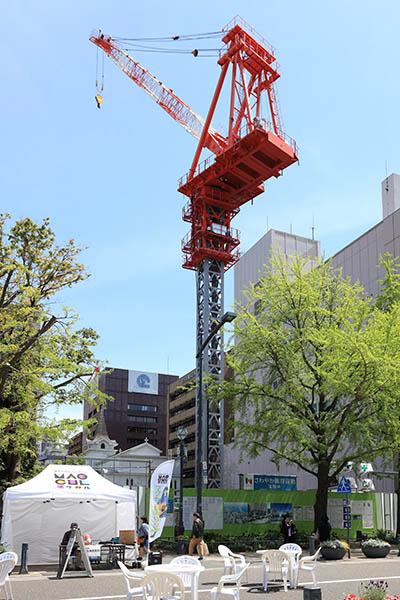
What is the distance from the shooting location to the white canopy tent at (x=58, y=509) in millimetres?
19844

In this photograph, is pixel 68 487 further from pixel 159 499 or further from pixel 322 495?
pixel 322 495

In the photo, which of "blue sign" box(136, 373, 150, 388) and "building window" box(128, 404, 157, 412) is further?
"blue sign" box(136, 373, 150, 388)

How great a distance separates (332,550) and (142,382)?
110 m

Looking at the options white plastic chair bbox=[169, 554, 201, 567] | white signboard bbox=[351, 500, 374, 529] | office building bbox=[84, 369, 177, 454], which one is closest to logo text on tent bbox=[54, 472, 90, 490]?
white plastic chair bbox=[169, 554, 201, 567]

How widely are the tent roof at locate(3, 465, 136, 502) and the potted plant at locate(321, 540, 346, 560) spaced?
6903 mm

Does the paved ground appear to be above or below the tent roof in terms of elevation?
below

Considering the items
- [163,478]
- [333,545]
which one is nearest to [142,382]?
[333,545]

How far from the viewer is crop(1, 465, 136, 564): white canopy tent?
1984 cm

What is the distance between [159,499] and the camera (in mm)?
20000

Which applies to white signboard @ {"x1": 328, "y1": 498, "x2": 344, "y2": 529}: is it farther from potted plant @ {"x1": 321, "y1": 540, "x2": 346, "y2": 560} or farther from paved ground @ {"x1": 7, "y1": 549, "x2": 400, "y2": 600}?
paved ground @ {"x1": 7, "y1": 549, "x2": 400, "y2": 600}

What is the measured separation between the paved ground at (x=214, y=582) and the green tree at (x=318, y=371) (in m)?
6.35

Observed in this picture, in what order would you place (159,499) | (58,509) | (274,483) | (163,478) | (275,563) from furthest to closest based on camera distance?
(274,483) → (58,509) → (163,478) → (159,499) → (275,563)

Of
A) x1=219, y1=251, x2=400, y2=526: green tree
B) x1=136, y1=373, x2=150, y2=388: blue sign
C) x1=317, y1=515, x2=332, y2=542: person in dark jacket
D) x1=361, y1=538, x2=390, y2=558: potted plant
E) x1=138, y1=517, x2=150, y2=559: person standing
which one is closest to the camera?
x1=138, y1=517, x2=150, y2=559: person standing

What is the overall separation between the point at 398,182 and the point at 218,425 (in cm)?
3058
